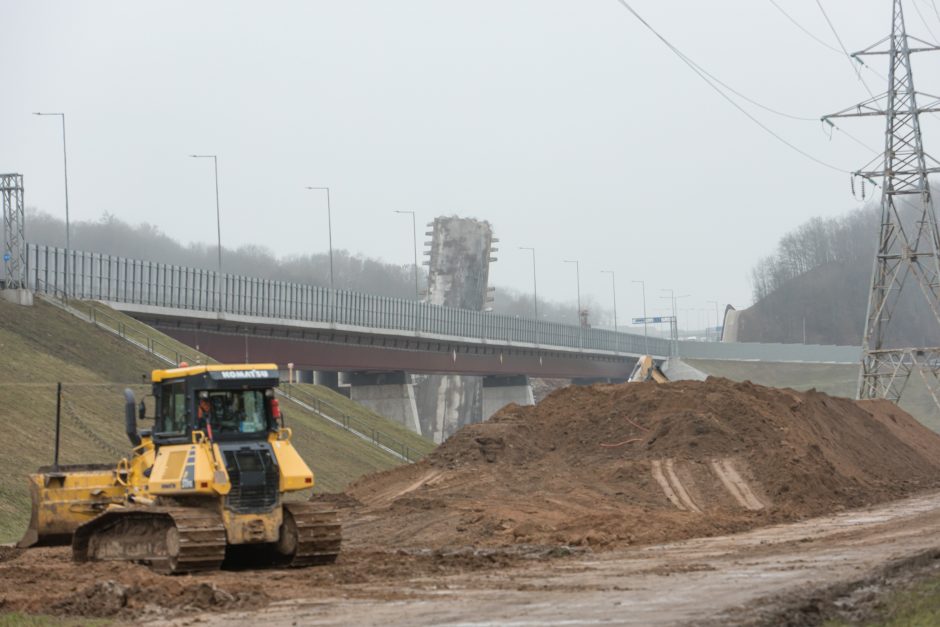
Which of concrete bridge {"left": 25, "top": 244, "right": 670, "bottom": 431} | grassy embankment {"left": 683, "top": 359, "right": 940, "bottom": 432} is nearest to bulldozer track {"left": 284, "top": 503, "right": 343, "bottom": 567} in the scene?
concrete bridge {"left": 25, "top": 244, "right": 670, "bottom": 431}

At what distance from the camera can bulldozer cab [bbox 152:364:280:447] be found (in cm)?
2072

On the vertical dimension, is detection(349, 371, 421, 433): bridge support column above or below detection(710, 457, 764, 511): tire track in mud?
above

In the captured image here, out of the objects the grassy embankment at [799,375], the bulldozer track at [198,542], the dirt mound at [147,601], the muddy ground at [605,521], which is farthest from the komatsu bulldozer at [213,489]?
the grassy embankment at [799,375]

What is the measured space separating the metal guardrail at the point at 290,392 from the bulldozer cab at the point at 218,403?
38.3 metres

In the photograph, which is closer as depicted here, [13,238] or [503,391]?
[13,238]

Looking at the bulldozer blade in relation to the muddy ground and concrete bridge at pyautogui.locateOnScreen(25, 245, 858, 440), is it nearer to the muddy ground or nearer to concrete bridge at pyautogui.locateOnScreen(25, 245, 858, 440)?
the muddy ground

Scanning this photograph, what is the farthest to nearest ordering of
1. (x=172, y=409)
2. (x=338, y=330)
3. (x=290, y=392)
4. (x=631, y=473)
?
(x=338, y=330) < (x=290, y=392) < (x=631, y=473) < (x=172, y=409)

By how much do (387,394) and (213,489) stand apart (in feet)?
235

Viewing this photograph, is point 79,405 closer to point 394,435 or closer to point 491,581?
point 394,435

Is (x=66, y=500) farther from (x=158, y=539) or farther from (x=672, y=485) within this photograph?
(x=672, y=485)

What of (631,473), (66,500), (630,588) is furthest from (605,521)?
(66,500)

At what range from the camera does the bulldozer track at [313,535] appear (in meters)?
20.8

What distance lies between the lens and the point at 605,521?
27844 mm

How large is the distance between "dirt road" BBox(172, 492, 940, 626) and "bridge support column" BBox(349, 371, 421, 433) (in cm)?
6616
